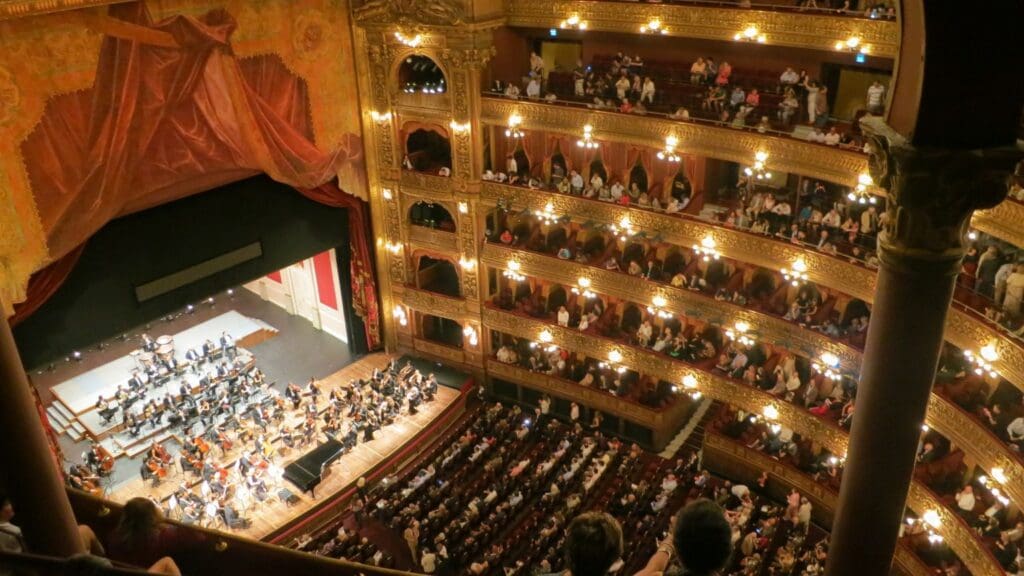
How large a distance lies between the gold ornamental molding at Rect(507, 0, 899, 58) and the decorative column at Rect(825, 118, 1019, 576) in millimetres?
12840

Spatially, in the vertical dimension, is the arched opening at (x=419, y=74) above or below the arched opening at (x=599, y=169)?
above

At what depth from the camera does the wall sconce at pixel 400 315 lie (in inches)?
1129

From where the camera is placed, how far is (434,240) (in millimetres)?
27016

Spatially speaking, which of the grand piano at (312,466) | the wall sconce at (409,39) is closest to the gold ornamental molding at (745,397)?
the grand piano at (312,466)

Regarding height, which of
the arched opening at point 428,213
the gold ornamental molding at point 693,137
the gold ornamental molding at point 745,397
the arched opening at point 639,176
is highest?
the gold ornamental molding at point 693,137

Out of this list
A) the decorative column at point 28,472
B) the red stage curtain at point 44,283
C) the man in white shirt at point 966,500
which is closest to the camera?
the decorative column at point 28,472

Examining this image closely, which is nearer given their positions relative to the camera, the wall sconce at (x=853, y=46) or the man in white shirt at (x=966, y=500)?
the man in white shirt at (x=966, y=500)

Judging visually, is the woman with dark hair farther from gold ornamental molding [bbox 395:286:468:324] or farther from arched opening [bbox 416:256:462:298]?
arched opening [bbox 416:256:462:298]

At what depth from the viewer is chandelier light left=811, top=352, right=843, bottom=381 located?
1978 cm

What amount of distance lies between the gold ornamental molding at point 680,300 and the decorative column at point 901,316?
13.1 meters

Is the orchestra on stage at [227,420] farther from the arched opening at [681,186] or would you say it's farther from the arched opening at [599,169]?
the arched opening at [681,186]

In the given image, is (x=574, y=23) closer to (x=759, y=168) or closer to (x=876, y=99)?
(x=759, y=168)

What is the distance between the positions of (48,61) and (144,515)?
16359 mm

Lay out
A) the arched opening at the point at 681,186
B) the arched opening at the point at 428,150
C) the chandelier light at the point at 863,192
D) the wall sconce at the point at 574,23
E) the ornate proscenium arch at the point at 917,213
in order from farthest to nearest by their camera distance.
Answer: the arched opening at the point at 428,150, the arched opening at the point at 681,186, the wall sconce at the point at 574,23, the chandelier light at the point at 863,192, the ornate proscenium arch at the point at 917,213
